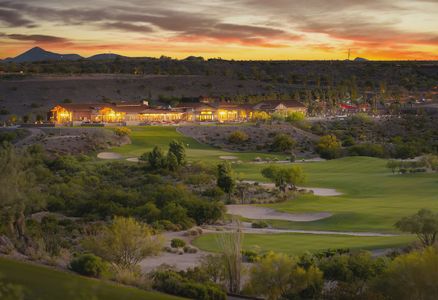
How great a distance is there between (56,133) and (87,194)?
4673cm

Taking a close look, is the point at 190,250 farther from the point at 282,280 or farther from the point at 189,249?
the point at 282,280

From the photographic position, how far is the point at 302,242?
34.2 m

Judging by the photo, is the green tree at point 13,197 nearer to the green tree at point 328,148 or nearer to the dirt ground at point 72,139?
the dirt ground at point 72,139

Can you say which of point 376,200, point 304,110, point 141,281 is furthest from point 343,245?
point 304,110

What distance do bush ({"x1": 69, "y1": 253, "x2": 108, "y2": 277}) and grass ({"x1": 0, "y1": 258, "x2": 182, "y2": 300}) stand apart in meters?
1.44

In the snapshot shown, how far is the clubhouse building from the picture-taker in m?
123

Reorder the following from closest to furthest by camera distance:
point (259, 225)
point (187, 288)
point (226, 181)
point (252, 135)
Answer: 1. point (187, 288)
2. point (259, 225)
3. point (226, 181)
4. point (252, 135)

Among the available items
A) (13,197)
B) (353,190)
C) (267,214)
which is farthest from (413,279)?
(353,190)

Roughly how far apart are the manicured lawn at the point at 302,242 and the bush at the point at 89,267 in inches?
416

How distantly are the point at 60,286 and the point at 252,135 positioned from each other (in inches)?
3610

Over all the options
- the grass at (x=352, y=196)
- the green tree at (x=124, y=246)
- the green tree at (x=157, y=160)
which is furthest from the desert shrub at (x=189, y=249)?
the green tree at (x=157, y=160)

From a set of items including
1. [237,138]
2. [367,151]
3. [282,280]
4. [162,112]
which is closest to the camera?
[282,280]

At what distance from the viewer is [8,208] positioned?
3166 cm

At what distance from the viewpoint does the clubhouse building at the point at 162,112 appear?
123m
